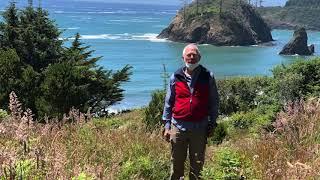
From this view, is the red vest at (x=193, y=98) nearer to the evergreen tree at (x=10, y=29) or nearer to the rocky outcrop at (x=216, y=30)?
the evergreen tree at (x=10, y=29)

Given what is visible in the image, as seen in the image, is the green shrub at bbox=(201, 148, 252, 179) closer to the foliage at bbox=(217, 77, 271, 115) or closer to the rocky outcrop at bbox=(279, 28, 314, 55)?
the foliage at bbox=(217, 77, 271, 115)

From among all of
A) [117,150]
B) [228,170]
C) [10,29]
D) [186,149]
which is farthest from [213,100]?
[10,29]

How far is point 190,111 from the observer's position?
602 cm

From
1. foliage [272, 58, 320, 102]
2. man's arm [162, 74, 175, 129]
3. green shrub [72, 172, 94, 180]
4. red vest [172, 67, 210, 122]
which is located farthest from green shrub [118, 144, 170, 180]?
foliage [272, 58, 320, 102]

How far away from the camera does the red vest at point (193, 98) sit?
5.98 meters

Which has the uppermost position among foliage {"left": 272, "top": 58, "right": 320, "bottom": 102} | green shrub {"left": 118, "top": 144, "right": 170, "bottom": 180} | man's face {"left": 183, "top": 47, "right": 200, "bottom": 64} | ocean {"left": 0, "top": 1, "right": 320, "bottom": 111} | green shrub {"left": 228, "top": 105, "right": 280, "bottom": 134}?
man's face {"left": 183, "top": 47, "right": 200, "bottom": 64}

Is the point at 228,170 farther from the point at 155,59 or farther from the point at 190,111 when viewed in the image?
the point at 155,59

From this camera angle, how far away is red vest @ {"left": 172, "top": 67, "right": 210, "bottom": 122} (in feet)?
19.6

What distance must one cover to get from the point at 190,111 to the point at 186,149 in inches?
22.1

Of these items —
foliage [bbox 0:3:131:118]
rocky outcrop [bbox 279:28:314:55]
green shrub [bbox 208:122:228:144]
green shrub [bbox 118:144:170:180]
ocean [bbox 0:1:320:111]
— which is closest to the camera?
green shrub [bbox 118:144:170:180]

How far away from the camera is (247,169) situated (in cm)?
493

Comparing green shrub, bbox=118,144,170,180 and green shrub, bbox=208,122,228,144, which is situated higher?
green shrub, bbox=118,144,170,180

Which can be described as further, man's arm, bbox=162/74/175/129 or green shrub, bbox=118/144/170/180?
man's arm, bbox=162/74/175/129

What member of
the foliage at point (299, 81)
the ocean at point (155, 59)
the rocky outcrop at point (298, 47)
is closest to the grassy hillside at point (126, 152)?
the foliage at point (299, 81)
